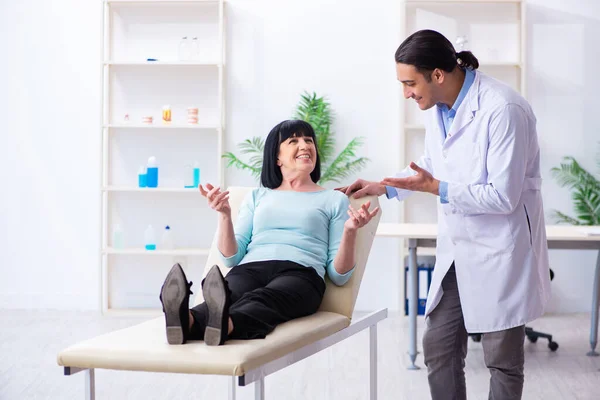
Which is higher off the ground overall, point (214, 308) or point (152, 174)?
point (152, 174)

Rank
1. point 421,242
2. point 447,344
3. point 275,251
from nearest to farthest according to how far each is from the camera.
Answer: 1. point 447,344
2. point 275,251
3. point 421,242

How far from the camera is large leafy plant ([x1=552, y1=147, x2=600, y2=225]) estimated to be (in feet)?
15.0

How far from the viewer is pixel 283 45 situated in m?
4.72

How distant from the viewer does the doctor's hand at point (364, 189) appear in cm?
250

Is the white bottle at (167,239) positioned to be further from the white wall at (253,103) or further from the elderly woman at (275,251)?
the elderly woman at (275,251)

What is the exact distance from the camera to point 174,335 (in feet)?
6.02

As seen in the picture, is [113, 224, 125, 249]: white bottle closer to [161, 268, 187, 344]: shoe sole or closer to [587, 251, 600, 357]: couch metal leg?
[587, 251, 600, 357]: couch metal leg

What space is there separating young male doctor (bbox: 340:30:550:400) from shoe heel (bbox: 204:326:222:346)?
581 mm

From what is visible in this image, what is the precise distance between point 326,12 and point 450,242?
2.96m

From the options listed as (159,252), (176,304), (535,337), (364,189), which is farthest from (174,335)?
(159,252)

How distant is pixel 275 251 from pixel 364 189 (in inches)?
14.8

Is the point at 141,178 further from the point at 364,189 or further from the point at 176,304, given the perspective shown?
the point at 176,304

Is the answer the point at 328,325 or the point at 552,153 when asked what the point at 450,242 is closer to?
the point at 328,325

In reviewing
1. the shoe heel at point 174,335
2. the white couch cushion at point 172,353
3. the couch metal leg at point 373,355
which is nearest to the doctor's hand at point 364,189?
the couch metal leg at point 373,355
